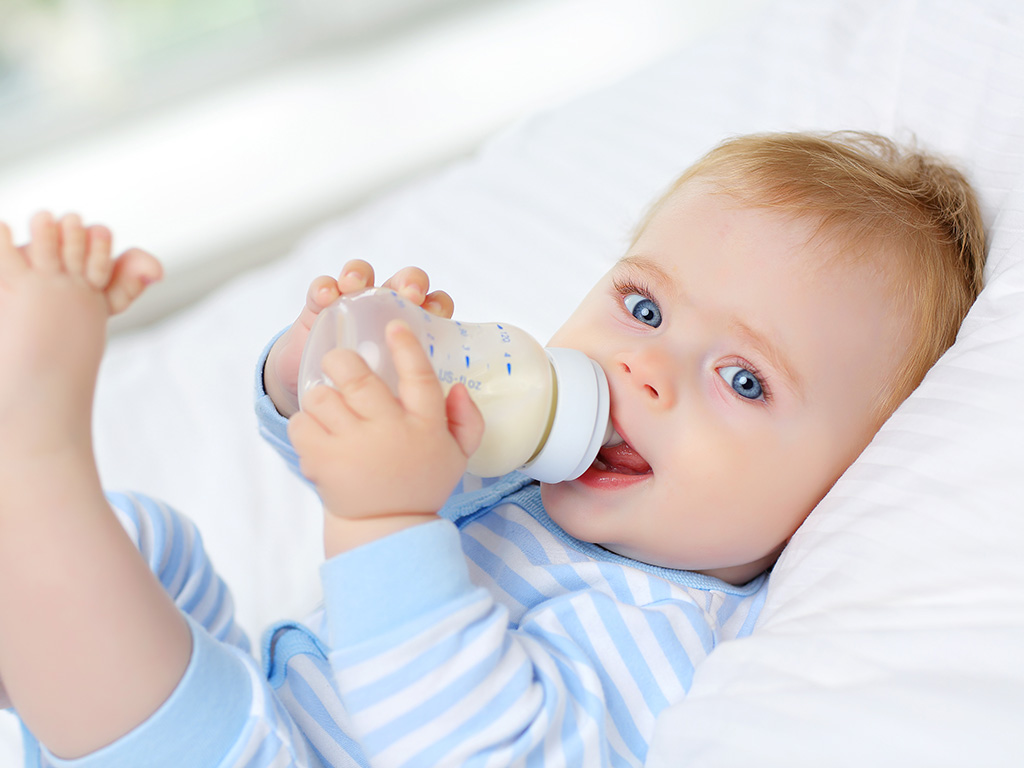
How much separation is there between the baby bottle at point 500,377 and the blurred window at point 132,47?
1749 mm

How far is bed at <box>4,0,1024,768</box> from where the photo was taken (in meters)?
0.63

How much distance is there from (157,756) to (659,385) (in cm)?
48

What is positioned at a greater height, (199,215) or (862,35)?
(862,35)

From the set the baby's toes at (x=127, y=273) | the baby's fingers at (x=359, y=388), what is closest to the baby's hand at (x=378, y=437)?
the baby's fingers at (x=359, y=388)

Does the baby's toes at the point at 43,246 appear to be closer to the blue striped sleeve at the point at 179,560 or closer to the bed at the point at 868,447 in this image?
the blue striped sleeve at the point at 179,560

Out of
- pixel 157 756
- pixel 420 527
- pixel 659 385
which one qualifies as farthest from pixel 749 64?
pixel 157 756

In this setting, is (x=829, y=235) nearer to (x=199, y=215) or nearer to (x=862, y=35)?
(x=862, y=35)

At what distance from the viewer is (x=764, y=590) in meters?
0.91

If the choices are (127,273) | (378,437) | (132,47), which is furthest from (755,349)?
(132,47)

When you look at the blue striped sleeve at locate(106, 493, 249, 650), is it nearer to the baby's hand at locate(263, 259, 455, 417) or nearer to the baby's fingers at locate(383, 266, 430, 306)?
the baby's hand at locate(263, 259, 455, 417)

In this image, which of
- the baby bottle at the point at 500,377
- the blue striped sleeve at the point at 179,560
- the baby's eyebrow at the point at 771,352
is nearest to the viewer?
the baby bottle at the point at 500,377

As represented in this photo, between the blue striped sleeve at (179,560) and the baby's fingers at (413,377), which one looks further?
the blue striped sleeve at (179,560)

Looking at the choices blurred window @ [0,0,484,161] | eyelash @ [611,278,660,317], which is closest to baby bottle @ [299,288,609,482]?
eyelash @ [611,278,660,317]

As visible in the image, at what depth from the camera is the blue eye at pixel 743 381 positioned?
2.76 ft
